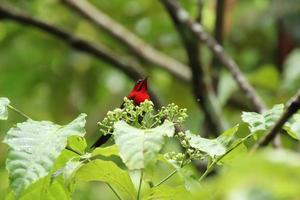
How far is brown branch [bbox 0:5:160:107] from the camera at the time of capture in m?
3.82

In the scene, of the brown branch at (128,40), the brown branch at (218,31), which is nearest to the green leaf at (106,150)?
the brown branch at (218,31)

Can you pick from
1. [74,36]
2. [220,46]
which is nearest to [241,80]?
[220,46]

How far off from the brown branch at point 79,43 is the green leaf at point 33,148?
230cm

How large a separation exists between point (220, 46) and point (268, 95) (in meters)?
0.97

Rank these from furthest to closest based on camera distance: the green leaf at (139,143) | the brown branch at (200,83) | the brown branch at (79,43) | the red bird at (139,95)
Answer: the brown branch at (79,43) < the brown branch at (200,83) < the red bird at (139,95) < the green leaf at (139,143)

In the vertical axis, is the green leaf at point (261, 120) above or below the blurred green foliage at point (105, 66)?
below

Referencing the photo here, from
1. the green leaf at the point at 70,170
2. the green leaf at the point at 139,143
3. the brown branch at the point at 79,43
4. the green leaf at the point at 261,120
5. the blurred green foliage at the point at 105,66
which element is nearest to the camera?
the green leaf at the point at 139,143

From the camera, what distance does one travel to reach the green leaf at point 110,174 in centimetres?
143

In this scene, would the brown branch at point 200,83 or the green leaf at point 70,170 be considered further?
the brown branch at point 200,83

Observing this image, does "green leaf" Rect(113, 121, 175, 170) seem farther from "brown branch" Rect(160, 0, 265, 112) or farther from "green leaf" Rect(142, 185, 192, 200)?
"brown branch" Rect(160, 0, 265, 112)

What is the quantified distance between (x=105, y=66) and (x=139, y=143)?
364cm

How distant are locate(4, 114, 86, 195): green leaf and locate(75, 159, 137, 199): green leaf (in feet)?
0.26

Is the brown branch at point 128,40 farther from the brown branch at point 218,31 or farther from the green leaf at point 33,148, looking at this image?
the green leaf at point 33,148

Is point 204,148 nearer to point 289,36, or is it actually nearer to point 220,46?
point 220,46
